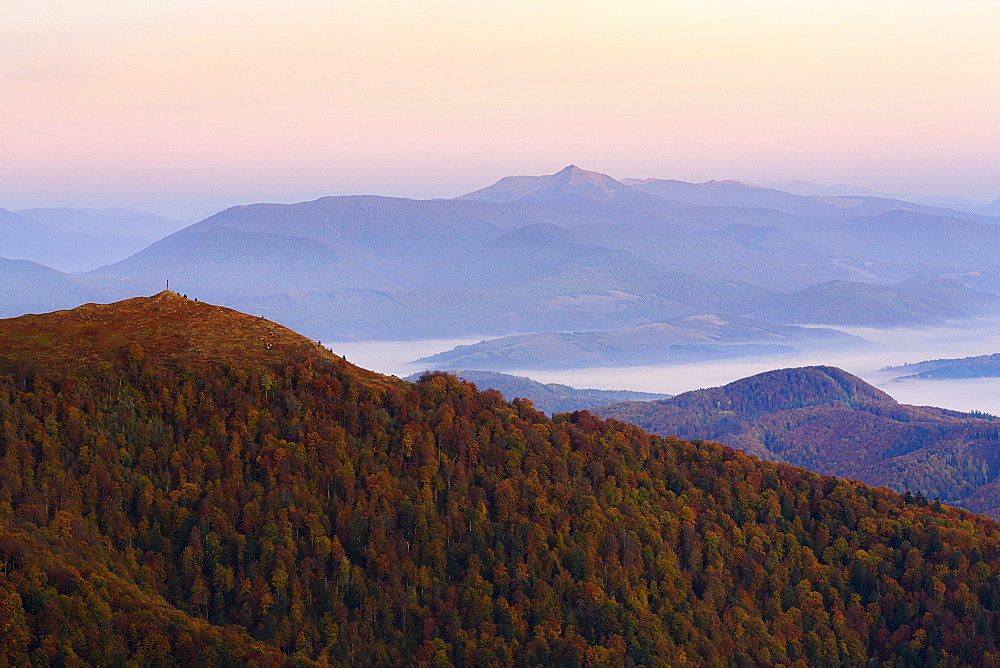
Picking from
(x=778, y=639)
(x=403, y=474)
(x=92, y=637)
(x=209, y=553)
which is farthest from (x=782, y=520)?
(x=92, y=637)

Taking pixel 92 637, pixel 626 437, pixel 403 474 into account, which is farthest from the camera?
pixel 626 437

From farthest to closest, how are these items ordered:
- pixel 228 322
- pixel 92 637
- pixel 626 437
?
pixel 626 437
pixel 228 322
pixel 92 637

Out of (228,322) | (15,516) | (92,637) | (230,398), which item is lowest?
(92,637)

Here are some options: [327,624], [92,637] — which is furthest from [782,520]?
[92,637]

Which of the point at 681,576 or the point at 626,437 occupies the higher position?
the point at 626,437

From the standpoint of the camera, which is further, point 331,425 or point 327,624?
point 331,425

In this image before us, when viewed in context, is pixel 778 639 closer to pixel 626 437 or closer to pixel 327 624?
pixel 626 437

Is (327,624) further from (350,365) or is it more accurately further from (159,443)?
(350,365)
